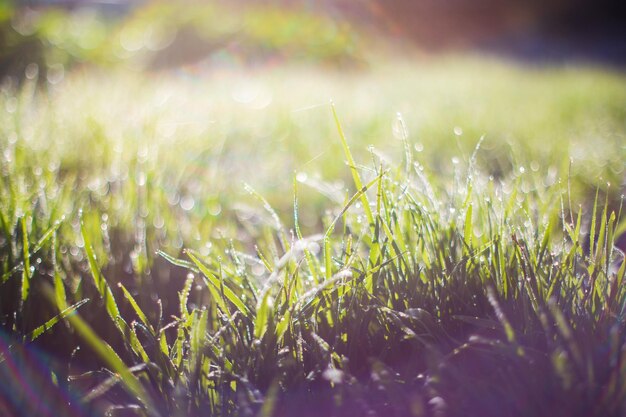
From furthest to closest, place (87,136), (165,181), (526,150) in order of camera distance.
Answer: (526,150) → (87,136) → (165,181)

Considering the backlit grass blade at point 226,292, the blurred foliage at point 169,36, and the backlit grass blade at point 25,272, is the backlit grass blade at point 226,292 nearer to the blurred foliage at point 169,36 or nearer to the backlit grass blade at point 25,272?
the backlit grass blade at point 25,272

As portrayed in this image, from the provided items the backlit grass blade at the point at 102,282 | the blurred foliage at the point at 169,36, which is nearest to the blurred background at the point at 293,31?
the blurred foliage at the point at 169,36

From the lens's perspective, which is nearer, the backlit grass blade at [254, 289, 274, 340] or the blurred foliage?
the backlit grass blade at [254, 289, 274, 340]

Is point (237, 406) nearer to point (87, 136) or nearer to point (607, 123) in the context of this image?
point (87, 136)

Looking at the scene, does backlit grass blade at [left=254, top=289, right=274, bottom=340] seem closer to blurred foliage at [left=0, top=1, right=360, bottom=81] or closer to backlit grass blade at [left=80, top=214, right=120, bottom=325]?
backlit grass blade at [left=80, top=214, right=120, bottom=325]

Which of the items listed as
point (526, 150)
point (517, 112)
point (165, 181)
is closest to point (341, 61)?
point (517, 112)

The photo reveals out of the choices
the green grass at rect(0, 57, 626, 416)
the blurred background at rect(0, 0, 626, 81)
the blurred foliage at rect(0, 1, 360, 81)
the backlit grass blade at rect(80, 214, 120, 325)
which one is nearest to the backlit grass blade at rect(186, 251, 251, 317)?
the green grass at rect(0, 57, 626, 416)

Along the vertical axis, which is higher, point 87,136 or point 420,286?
point 87,136
